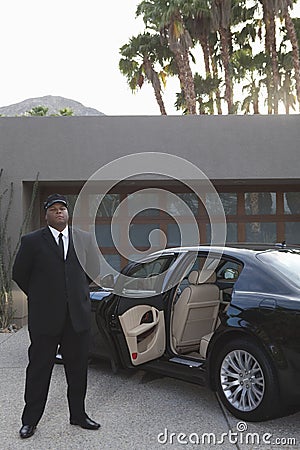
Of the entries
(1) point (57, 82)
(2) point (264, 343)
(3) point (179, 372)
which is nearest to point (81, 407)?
(3) point (179, 372)

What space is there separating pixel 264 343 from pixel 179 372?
3.44 feet

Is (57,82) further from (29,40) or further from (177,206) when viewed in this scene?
(177,206)

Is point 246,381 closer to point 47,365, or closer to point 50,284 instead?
point 47,365

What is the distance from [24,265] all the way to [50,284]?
247 mm

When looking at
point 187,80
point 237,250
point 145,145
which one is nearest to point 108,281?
point 237,250

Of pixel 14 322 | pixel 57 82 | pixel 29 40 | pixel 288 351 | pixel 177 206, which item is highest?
pixel 57 82

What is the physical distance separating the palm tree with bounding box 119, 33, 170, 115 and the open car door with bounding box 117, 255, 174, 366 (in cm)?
1958

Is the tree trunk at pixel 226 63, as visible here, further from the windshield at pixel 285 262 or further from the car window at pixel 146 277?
the windshield at pixel 285 262

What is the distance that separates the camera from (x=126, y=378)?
6141 millimetres

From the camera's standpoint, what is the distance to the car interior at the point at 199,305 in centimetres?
553

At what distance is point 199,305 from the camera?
557cm

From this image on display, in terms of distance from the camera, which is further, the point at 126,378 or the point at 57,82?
the point at 57,82

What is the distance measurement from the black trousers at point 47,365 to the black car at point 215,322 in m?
1.05

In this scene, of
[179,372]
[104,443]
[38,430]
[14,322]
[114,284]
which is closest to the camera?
[104,443]
